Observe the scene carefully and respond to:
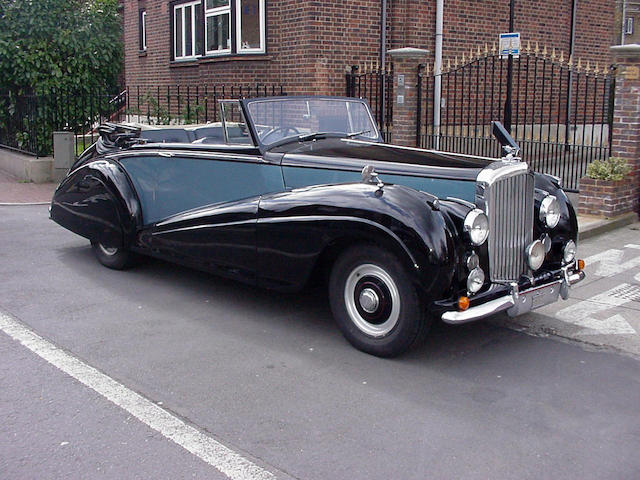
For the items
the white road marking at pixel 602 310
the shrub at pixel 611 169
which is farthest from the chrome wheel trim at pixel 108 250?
the shrub at pixel 611 169

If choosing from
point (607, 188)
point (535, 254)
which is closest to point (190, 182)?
point (535, 254)

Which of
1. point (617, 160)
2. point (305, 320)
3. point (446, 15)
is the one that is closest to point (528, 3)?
point (446, 15)

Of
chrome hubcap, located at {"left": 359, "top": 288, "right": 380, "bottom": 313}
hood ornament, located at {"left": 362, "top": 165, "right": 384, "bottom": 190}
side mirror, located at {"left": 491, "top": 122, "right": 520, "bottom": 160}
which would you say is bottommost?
chrome hubcap, located at {"left": 359, "top": 288, "right": 380, "bottom": 313}

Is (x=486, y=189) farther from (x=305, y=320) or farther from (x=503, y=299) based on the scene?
(x=305, y=320)

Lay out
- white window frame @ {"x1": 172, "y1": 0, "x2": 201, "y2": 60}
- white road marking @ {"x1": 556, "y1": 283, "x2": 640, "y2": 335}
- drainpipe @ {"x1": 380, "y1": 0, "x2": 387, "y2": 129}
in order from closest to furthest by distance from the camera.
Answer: white road marking @ {"x1": 556, "y1": 283, "x2": 640, "y2": 335}, drainpipe @ {"x1": 380, "y1": 0, "x2": 387, "y2": 129}, white window frame @ {"x1": 172, "y1": 0, "x2": 201, "y2": 60}

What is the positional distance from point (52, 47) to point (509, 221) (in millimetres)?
11914

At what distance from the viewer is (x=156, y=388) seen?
4.24 meters

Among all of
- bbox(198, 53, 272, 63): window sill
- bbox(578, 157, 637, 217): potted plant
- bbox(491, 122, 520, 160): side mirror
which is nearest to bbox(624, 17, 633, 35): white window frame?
bbox(198, 53, 272, 63): window sill

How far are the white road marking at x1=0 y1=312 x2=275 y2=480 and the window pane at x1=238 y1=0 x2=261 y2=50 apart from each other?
9.57 meters

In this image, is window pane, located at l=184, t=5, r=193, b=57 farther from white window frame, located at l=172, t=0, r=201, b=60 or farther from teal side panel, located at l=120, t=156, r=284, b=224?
teal side panel, located at l=120, t=156, r=284, b=224

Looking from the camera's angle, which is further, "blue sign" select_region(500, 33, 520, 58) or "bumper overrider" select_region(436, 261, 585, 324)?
"blue sign" select_region(500, 33, 520, 58)

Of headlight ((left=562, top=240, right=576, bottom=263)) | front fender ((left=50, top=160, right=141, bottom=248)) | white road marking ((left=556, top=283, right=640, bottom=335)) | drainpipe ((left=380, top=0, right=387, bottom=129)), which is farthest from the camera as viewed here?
drainpipe ((left=380, top=0, right=387, bottom=129))

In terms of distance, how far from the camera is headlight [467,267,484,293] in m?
4.41

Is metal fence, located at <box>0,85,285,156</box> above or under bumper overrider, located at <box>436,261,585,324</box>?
above
